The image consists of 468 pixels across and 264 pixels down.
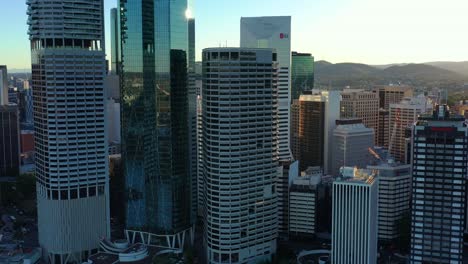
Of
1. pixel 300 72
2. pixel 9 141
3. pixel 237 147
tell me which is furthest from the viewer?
pixel 300 72

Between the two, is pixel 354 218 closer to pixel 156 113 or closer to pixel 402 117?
pixel 156 113

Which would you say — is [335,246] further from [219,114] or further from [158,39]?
[158,39]

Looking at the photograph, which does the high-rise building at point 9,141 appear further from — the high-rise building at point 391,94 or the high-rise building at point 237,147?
the high-rise building at point 391,94

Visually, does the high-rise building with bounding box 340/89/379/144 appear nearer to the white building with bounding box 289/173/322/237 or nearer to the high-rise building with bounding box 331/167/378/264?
the white building with bounding box 289/173/322/237

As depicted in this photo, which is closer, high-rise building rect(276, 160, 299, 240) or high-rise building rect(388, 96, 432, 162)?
high-rise building rect(276, 160, 299, 240)

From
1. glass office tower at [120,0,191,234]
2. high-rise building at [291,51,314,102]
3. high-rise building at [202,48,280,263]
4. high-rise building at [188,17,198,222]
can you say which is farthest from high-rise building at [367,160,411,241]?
high-rise building at [291,51,314,102]

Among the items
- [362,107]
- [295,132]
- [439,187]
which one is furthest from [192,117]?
[362,107]
